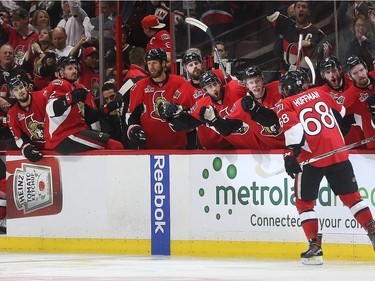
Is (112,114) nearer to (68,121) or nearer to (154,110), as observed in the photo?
(68,121)

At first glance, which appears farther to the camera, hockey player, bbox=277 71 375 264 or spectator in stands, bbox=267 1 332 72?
spectator in stands, bbox=267 1 332 72

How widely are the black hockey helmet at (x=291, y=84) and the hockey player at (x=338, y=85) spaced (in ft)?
0.92

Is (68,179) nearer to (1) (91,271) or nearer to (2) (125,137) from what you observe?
(2) (125,137)

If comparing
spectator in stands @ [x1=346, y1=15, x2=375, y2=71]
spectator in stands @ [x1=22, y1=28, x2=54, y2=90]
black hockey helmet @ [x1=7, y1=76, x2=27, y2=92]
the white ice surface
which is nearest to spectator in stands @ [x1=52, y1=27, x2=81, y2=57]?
spectator in stands @ [x1=22, y1=28, x2=54, y2=90]

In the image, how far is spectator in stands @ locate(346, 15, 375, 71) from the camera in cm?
984

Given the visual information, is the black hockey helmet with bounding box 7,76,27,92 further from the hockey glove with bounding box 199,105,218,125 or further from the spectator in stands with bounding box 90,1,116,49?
the hockey glove with bounding box 199,105,218,125

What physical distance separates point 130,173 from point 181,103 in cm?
68

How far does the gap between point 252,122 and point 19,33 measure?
3210 mm

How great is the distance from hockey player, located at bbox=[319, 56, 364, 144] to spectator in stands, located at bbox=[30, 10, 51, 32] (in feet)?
11.2

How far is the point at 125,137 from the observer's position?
1060 centimetres

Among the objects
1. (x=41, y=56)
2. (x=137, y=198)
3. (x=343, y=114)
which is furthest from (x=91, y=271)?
(x=41, y=56)

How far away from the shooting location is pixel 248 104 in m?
9.41

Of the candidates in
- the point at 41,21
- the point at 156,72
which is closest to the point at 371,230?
the point at 156,72

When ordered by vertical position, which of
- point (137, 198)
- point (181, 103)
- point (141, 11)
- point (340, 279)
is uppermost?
point (141, 11)
